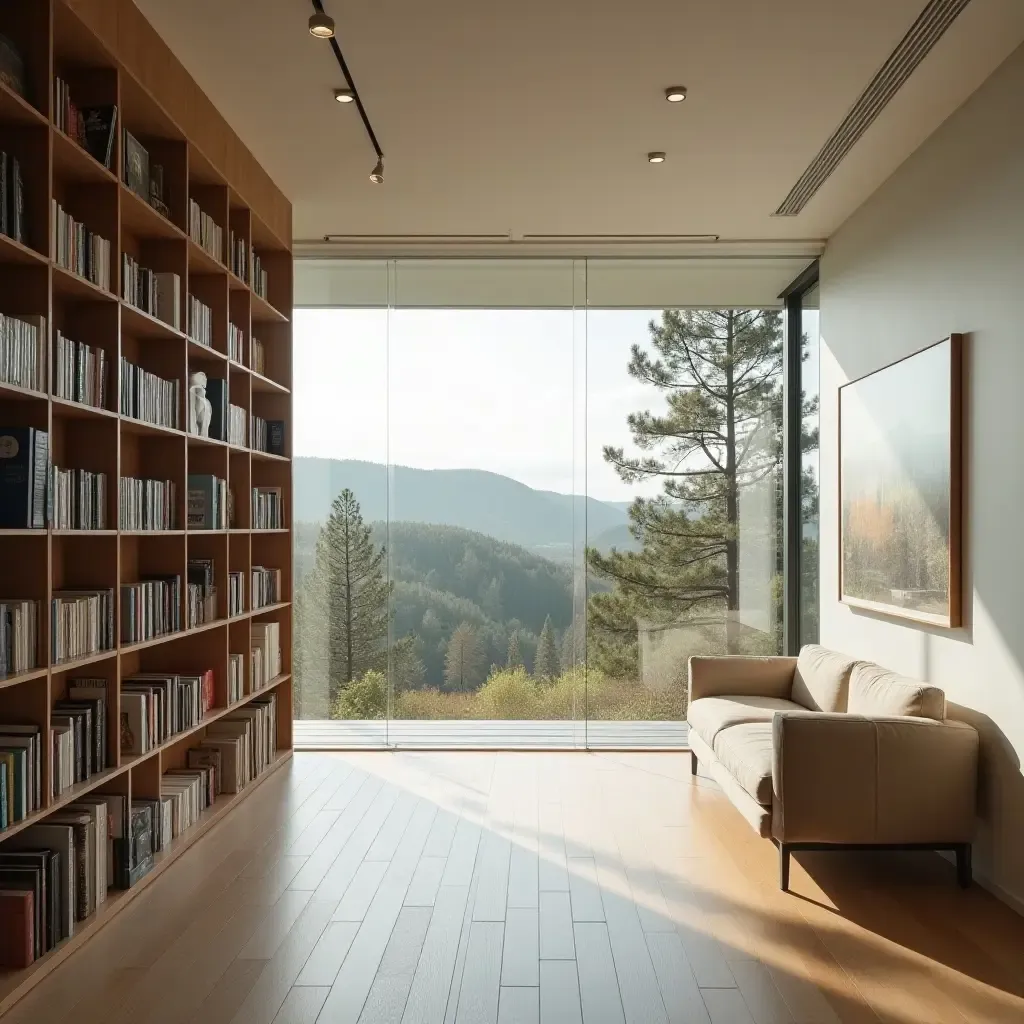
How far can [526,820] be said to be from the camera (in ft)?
15.5

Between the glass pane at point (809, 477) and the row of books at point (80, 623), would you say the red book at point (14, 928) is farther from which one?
the glass pane at point (809, 477)

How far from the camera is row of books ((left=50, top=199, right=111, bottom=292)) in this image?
321 cm

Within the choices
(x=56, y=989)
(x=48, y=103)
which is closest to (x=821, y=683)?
(x=56, y=989)

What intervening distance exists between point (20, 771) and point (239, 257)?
299 cm

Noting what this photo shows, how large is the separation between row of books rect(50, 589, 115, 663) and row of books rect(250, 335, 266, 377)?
2162 millimetres

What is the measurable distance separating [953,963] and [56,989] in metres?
2.85

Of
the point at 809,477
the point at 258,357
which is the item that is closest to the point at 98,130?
the point at 258,357

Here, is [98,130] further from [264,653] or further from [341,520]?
[341,520]

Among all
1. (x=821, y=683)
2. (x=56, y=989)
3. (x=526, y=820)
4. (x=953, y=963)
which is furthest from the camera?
(x=821, y=683)

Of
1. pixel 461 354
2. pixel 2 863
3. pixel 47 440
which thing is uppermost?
pixel 461 354

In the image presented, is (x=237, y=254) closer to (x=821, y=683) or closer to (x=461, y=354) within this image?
(x=461, y=354)

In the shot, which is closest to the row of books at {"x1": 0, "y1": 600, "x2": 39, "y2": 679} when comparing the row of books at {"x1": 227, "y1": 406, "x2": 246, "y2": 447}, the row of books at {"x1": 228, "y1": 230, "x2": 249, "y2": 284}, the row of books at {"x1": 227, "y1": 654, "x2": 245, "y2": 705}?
the row of books at {"x1": 227, "y1": 654, "x2": 245, "y2": 705}

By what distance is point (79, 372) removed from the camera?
334 cm

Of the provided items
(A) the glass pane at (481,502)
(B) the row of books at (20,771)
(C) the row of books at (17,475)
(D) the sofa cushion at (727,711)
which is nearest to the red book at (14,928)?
(B) the row of books at (20,771)
